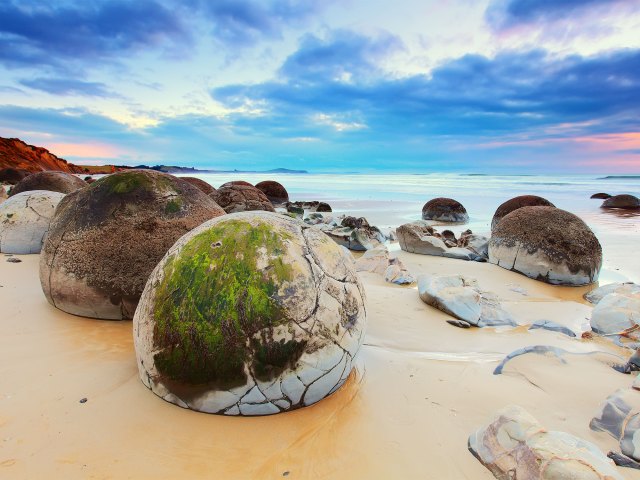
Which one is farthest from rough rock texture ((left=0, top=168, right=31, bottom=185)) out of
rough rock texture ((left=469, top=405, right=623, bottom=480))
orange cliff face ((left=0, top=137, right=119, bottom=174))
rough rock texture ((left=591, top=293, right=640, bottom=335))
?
rough rock texture ((left=469, top=405, right=623, bottom=480))

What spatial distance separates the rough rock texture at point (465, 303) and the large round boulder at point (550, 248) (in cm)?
229

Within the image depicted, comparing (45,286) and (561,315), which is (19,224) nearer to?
(45,286)

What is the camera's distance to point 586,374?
131 inches

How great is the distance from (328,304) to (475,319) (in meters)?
2.51

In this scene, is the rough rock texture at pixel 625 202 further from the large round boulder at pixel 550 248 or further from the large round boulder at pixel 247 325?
the large round boulder at pixel 247 325

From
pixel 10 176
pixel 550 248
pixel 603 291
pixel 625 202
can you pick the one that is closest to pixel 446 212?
pixel 550 248

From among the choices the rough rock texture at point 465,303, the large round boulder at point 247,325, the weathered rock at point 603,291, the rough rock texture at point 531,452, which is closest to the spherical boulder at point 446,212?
the weathered rock at point 603,291

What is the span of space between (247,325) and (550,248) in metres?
6.18

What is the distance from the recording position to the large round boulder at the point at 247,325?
2518 mm

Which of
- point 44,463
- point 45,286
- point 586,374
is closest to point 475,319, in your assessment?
point 586,374

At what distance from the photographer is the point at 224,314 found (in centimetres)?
255

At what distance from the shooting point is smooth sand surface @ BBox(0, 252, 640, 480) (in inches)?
86.7

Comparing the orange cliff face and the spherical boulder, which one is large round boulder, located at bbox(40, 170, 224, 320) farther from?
the orange cliff face

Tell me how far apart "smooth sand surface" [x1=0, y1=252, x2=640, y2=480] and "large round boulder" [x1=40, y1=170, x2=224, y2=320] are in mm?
246
